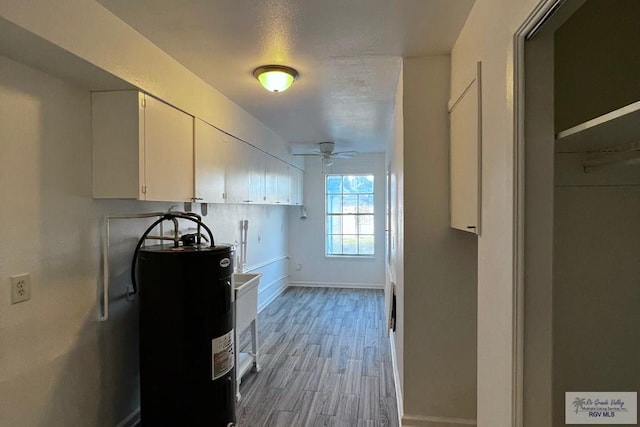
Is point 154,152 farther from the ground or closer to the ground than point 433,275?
farther from the ground

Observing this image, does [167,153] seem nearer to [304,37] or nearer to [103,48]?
[103,48]

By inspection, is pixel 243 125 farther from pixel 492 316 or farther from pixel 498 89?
pixel 492 316

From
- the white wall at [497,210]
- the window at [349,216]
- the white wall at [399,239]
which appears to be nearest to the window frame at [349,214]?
the window at [349,216]

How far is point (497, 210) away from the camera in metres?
1.39

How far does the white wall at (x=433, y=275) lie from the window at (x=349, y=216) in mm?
4385

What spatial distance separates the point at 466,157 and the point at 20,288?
2285 mm

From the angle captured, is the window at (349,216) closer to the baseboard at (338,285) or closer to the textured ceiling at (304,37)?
the baseboard at (338,285)

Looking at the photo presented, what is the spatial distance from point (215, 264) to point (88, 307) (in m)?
0.79

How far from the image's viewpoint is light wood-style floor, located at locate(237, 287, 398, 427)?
2684 millimetres

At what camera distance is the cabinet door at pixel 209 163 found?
2.84 metres

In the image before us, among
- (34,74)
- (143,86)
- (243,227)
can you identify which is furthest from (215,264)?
(243,227)

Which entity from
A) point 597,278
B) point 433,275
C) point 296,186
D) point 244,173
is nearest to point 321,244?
point 296,186

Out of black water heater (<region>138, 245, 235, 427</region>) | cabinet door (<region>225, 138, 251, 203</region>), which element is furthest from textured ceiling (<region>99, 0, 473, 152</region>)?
black water heater (<region>138, 245, 235, 427</region>)

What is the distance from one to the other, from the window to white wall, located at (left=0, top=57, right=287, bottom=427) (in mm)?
4586
